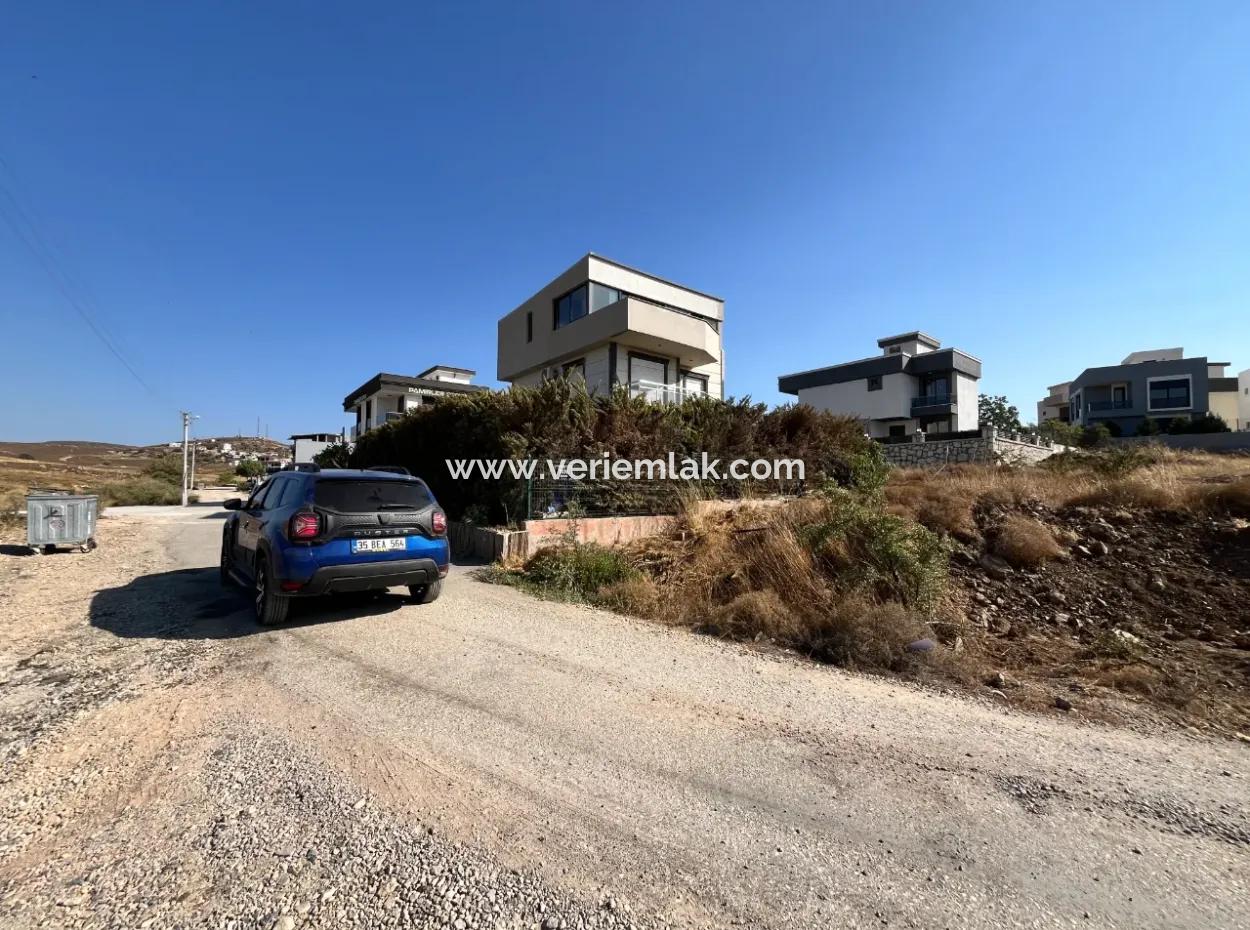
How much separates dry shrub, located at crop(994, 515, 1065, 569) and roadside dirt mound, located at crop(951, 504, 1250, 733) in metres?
0.02

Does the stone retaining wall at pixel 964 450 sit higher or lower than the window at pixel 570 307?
lower

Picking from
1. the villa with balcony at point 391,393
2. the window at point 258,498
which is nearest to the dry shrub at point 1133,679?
the window at point 258,498

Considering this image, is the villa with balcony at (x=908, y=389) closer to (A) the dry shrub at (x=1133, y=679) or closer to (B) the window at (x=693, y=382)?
(B) the window at (x=693, y=382)

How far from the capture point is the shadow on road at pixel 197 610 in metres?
5.46

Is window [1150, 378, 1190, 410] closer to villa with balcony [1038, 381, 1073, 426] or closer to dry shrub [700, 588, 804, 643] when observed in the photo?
villa with balcony [1038, 381, 1073, 426]

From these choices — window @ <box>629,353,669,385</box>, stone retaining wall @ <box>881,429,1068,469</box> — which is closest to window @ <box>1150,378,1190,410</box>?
stone retaining wall @ <box>881,429,1068,469</box>

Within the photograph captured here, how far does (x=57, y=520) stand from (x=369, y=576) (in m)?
9.94

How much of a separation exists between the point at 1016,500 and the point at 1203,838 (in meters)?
7.54

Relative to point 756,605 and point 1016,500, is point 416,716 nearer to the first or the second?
point 756,605


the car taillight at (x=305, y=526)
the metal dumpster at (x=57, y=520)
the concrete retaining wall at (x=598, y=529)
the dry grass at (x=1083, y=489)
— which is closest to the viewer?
the car taillight at (x=305, y=526)

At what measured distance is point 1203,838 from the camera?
2424mm

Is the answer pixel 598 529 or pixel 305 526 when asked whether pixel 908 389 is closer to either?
pixel 598 529

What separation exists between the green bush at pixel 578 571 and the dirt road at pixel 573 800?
2705 mm

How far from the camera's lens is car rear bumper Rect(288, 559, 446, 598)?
5227 mm
